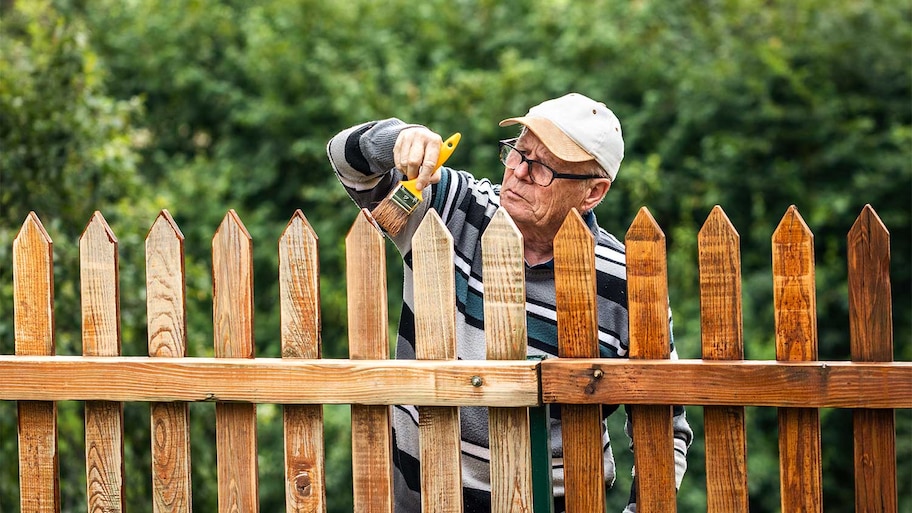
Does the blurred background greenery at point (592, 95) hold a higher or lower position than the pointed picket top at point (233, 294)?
higher

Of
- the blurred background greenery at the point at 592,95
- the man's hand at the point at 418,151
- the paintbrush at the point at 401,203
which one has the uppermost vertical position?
the blurred background greenery at the point at 592,95

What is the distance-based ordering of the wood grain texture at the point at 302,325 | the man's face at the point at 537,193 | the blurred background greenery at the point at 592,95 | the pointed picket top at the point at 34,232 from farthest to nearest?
the blurred background greenery at the point at 592,95 → the man's face at the point at 537,193 → the pointed picket top at the point at 34,232 → the wood grain texture at the point at 302,325

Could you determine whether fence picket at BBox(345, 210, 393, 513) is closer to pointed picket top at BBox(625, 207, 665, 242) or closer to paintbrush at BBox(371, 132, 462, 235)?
paintbrush at BBox(371, 132, 462, 235)

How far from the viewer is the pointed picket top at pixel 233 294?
2.19 metres

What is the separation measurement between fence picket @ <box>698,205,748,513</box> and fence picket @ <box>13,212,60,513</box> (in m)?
1.34

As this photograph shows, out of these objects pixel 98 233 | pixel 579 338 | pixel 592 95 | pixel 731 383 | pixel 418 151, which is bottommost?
pixel 731 383

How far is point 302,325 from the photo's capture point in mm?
2172

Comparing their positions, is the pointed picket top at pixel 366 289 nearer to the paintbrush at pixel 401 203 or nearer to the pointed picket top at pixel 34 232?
the paintbrush at pixel 401 203

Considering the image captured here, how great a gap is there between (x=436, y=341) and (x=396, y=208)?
31 centimetres

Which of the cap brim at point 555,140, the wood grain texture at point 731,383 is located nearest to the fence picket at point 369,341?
the wood grain texture at point 731,383

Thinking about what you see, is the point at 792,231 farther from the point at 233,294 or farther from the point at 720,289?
the point at 233,294

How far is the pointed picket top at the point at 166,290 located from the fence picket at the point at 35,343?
234mm

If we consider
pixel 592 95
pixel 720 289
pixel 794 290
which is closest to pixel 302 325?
pixel 720 289

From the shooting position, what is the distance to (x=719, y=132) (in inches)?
275
